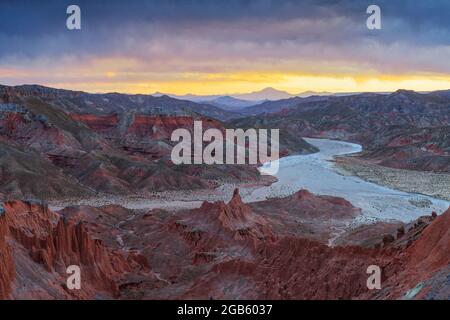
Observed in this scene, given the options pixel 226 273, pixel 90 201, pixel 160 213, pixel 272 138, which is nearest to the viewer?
pixel 226 273

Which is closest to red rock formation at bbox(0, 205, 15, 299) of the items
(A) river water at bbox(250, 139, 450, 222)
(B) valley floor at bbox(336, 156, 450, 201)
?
(A) river water at bbox(250, 139, 450, 222)

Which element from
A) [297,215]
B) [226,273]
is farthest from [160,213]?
[226,273]

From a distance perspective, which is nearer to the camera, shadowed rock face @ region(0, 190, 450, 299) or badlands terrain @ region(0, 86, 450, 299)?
shadowed rock face @ region(0, 190, 450, 299)

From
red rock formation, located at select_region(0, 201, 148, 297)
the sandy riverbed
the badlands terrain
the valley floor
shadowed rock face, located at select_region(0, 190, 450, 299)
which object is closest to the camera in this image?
shadowed rock face, located at select_region(0, 190, 450, 299)

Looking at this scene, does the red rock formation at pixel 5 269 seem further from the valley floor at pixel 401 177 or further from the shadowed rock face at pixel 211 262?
the valley floor at pixel 401 177

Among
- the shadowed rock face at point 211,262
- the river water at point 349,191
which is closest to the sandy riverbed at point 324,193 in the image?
the river water at point 349,191

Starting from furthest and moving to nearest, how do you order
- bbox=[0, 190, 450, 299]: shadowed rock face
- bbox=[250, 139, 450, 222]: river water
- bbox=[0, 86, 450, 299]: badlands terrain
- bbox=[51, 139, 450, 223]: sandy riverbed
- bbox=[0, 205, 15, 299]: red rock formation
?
bbox=[51, 139, 450, 223]: sandy riverbed < bbox=[250, 139, 450, 222]: river water < bbox=[0, 86, 450, 299]: badlands terrain < bbox=[0, 190, 450, 299]: shadowed rock face < bbox=[0, 205, 15, 299]: red rock formation

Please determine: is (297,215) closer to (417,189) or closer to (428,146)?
(417,189)

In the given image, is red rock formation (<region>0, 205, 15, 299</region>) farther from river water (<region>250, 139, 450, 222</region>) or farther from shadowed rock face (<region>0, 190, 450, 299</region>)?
river water (<region>250, 139, 450, 222</region>)
